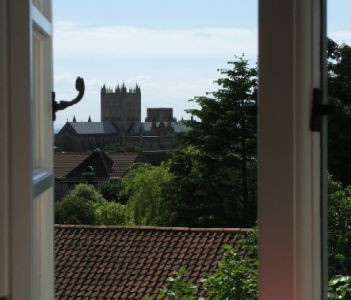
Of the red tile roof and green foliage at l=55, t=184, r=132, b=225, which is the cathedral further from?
green foliage at l=55, t=184, r=132, b=225

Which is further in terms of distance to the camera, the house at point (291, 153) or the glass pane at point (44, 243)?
the glass pane at point (44, 243)

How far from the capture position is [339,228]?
0.70 meters

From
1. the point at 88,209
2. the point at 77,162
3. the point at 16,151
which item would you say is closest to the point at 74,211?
the point at 88,209

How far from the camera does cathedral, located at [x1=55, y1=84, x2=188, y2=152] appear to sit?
Answer: 24.8 feet

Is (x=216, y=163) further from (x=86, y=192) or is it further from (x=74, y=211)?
(x=74, y=211)

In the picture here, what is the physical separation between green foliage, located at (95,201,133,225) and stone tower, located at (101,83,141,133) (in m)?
0.98

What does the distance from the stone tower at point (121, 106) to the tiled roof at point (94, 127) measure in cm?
9

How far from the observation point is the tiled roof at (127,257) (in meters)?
5.43

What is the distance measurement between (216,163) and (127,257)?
231 cm

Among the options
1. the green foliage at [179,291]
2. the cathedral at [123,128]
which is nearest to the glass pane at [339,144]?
the green foliage at [179,291]

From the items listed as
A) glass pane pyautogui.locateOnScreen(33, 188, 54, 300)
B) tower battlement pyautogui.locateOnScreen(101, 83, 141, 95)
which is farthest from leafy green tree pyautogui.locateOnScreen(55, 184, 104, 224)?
glass pane pyautogui.locateOnScreen(33, 188, 54, 300)

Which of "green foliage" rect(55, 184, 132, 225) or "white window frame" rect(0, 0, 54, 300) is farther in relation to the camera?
"green foliage" rect(55, 184, 132, 225)

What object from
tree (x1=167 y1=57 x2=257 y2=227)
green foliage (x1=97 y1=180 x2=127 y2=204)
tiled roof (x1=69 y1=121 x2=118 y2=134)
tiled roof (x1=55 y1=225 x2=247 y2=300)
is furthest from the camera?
green foliage (x1=97 y1=180 x2=127 y2=204)

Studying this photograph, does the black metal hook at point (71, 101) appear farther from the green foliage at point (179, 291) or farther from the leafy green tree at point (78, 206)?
the leafy green tree at point (78, 206)
